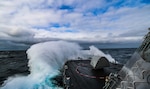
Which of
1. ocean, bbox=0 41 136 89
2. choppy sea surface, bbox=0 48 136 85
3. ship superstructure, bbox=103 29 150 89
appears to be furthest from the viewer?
choppy sea surface, bbox=0 48 136 85

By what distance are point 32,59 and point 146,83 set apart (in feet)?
111

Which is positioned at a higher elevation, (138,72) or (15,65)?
(138,72)

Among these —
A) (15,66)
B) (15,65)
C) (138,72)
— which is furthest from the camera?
(15,65)

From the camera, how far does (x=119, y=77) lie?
4305mm

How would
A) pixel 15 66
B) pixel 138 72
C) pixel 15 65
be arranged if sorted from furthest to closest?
pixel 15 65, pixel 15 66, pixel 138 72

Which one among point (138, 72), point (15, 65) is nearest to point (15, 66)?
point (15, 65)

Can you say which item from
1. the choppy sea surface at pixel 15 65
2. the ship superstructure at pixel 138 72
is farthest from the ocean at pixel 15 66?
the ship superstructure at pixel 138 72

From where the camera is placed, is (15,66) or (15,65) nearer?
(15,66)

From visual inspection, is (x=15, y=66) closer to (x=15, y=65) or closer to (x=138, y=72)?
(x=15, y=65)

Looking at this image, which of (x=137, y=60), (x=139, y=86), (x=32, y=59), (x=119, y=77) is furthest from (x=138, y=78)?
(x=32, y=59)

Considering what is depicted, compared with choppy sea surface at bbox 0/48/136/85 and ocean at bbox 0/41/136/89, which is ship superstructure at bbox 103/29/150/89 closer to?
ocean at bbox 0/41/136/89

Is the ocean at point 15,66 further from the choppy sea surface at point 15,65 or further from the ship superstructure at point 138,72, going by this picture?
the ship superstructure at point 138,72

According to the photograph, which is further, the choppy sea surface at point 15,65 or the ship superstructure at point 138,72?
the choppy sea surface at point 15,65

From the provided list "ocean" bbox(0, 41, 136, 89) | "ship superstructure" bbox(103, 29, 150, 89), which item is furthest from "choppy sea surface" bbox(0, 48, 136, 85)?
"ship superstructure" bbox(103, 29, 150, 89)
